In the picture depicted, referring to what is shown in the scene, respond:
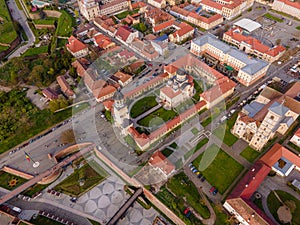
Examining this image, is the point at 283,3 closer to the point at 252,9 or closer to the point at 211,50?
the point at 252,9

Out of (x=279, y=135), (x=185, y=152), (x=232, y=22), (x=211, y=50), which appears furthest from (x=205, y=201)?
(x=232, y=22)

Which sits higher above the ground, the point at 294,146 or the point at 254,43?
the point at 254,43

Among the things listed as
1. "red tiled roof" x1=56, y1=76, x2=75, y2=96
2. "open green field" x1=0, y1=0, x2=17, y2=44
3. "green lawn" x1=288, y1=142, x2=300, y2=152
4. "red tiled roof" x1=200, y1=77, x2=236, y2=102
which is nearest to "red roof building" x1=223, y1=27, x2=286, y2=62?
"red tiled roof" x1=200, y1=77, x2=236, y2=102

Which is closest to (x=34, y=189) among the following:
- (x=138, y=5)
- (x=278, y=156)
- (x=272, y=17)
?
(x=278, y=156)

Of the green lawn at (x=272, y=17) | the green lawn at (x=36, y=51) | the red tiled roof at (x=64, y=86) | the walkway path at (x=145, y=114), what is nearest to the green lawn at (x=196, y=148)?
the walkway path at (x=145, y=114)

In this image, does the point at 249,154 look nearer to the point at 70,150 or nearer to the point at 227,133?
the point at 227,133

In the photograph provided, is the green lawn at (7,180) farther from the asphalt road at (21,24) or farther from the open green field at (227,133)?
the asphalt road at (21,24)
